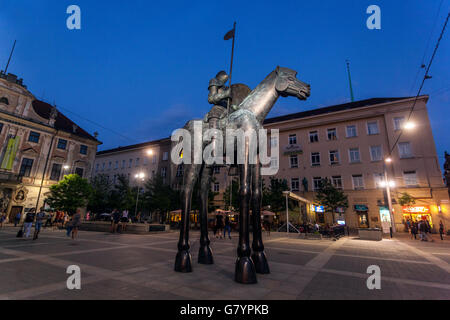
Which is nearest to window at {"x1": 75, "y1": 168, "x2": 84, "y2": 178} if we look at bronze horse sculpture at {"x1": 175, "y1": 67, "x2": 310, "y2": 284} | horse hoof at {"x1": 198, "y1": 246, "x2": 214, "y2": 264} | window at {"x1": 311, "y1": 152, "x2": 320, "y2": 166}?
bronze horse sculpture at {"x1": 175, "y1": 67, "x2": 310, "y2": 284}

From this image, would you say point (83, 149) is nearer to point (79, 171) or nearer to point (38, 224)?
point (79, 171)

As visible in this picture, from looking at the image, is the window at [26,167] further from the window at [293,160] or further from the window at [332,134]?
the window at [332,134]

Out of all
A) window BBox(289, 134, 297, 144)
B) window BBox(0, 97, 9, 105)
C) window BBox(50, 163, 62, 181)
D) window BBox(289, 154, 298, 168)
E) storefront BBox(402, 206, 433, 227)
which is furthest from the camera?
window BBox(289, 134, 297, 144)

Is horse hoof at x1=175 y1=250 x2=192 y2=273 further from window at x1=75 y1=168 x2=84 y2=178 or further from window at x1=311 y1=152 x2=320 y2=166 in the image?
window at x1=75 y1=168 x2=84 y2=178

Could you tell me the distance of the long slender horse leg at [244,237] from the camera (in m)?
4.04

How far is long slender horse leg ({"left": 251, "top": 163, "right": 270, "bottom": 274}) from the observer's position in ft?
16.1

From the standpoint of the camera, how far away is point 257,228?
16.8 feet

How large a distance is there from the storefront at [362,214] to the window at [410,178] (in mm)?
5437

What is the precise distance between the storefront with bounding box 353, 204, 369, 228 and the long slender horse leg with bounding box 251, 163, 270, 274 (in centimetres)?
2821

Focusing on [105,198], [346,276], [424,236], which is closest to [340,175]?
[424,236]

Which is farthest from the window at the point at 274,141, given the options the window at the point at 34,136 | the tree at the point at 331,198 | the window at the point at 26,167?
the window at the point at 26,167

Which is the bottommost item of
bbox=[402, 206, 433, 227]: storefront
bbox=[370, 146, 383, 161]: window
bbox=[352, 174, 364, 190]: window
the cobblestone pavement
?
the cobblestone pavement
